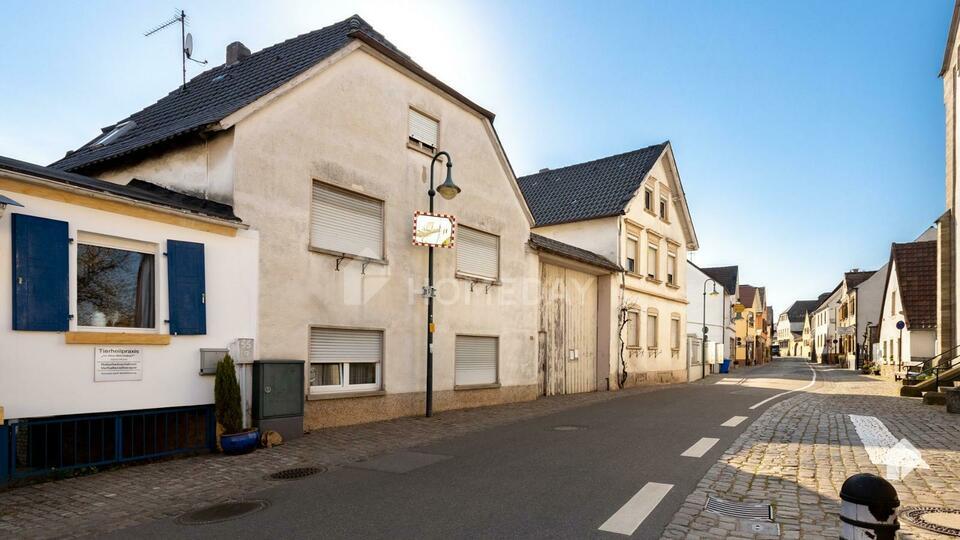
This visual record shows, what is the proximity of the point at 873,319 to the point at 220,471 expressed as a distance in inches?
2161

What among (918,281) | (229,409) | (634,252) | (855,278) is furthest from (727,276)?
(229,409)

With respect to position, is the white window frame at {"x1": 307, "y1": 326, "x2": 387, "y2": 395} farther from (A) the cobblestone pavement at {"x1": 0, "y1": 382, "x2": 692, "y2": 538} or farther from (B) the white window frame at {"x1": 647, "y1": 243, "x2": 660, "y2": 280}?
A: (B) the white window frame at {"x1": 647, "y1": 243, "x2": 660, "y2": 280}

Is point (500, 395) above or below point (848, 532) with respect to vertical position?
below

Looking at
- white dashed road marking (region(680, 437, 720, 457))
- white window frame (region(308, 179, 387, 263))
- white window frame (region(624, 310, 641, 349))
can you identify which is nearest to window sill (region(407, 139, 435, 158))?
white window frame (region(308, 179, 387, 263))

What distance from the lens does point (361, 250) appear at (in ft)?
39.1

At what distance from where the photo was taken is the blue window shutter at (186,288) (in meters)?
8.41

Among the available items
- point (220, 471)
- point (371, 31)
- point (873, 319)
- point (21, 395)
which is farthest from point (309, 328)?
point (873, 319)

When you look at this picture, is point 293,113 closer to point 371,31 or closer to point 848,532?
point 371,31

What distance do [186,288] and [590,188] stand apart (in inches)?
749

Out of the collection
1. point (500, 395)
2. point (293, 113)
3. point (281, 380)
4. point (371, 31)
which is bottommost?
point (500, 395)

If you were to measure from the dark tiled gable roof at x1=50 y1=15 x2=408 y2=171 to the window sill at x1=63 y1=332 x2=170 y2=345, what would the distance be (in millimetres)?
3428

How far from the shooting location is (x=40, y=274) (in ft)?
23.2

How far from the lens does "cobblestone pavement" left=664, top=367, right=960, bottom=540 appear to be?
5.14m

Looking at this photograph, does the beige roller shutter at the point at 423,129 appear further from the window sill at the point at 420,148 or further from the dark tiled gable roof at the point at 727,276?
the dark tiled gable roof at the point at 727,276
